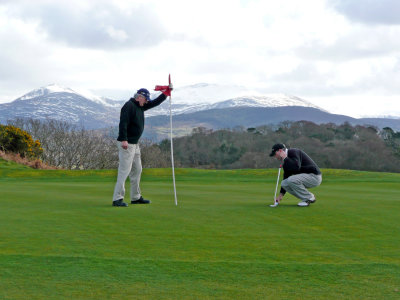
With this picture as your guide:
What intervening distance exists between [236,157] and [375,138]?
24.8 meters

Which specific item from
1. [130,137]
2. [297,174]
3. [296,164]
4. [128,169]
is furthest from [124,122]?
[297,174]

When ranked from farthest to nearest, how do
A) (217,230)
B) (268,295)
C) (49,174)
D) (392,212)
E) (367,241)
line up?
(49,174), (392,212), (217,230), (367,241), (268,295)

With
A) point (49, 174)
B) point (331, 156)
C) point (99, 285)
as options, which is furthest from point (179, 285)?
point (331, 156)

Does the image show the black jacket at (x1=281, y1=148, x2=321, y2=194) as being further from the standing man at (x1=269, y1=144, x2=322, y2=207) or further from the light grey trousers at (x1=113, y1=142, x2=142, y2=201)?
the light grey trousers at (x1=113, y1=142, x2=142, y2=201)

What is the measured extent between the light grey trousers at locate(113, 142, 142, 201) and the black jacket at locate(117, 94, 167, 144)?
9.2 inches

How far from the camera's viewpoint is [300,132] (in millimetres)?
104188

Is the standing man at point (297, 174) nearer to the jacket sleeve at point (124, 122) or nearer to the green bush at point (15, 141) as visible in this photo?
the jacket sleeve at point (124, 122)

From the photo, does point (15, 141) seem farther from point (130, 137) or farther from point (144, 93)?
point (144, 93)

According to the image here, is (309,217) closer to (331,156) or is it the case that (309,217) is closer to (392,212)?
(392,212)

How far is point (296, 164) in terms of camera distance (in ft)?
38.9

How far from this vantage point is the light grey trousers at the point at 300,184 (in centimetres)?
1177

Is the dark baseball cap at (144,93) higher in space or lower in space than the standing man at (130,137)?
higher

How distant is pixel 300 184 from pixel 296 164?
458 millimetres

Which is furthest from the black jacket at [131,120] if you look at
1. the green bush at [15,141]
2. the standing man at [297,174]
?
the green bush at [15,141]
